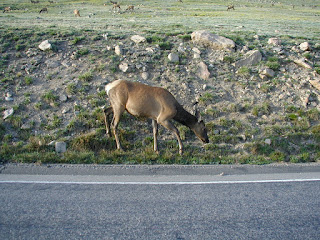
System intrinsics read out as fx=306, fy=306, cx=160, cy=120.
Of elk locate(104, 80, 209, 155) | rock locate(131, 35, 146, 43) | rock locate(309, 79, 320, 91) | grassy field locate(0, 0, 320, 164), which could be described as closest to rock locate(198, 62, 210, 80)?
grassy field locate(0, 0, 320, 164)

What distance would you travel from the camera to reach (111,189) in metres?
6.18

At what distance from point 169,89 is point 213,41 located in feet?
14.6

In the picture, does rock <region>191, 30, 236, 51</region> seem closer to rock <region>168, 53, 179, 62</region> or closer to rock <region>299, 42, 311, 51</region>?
rock <region>168, 53, 179, 62</region>

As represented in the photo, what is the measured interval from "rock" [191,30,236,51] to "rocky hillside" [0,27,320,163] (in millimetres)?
50

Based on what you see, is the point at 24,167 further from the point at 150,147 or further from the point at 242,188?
the point at 242,188

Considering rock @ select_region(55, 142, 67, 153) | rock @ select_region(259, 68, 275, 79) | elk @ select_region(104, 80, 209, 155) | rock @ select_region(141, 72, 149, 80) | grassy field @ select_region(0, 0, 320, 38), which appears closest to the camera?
rock @ select_region(55, 142, 67, 153)

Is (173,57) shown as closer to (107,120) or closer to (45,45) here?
(107,120)

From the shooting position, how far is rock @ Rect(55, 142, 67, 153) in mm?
8461

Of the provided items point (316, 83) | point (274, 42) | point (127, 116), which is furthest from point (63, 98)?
point (274, 42)

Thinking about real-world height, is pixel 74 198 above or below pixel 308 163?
above

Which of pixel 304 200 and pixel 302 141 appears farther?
pixel 302 141

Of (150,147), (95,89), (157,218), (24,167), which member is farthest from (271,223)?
(95,89)

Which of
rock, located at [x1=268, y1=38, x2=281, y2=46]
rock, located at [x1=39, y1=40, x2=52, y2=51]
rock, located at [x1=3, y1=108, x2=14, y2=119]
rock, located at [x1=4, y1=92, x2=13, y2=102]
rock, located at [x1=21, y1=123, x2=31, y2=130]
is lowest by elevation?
rock, located at [x1=21, y1=123, x2=31, y2=130]

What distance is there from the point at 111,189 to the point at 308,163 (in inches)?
217
